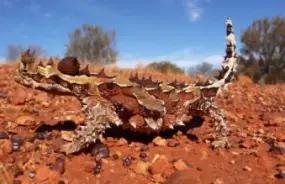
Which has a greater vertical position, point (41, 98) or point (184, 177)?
point (41, 98)

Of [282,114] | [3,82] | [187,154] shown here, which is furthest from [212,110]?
[3,82]

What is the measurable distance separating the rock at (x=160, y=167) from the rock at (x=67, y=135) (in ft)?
4.07

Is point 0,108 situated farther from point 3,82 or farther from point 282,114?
point 282,114

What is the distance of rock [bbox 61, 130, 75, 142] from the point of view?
4373 mm

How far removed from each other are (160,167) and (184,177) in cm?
42

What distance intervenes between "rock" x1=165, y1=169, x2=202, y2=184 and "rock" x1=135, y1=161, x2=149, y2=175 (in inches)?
14.3

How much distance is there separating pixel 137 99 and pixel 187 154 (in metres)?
0.97

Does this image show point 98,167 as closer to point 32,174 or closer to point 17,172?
point 32,174

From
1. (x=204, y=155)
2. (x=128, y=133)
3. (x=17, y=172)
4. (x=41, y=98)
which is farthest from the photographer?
(x=41, y=98)

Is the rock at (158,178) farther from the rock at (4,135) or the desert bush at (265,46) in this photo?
the desert bush at (265,46)

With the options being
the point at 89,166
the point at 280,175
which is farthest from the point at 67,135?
the point at 280,175

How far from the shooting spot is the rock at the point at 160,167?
12.1ft

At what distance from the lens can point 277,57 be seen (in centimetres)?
2828

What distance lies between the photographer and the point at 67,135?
4535 mm
